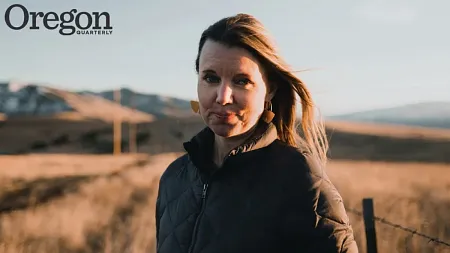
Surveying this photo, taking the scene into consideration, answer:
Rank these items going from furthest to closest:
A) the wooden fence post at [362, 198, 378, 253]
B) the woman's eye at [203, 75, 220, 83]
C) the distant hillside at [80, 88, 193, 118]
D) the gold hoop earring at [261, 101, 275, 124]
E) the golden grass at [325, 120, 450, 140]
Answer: the distant hillside at [80, 88, 193, 118] < the golden grass at [325, 120, 450, 140] < the wooden fence post at [362, 198, 378, 253] < the gold hoop earring at [261, 101, 275, 124] < the woman's eye at [203, 75, 220, 83]

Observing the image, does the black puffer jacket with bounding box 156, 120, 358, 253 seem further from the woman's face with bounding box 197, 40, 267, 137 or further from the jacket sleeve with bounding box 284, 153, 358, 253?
the woman's face with bounding box 197, 40, 267, 137

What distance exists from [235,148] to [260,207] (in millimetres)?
257

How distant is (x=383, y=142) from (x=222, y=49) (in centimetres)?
4754

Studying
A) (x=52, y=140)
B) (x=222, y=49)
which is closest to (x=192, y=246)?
(x=222, y=49)

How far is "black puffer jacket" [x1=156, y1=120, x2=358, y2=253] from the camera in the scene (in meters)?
1.80

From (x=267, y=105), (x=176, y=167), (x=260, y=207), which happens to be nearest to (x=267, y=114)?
(x=267, y=105)

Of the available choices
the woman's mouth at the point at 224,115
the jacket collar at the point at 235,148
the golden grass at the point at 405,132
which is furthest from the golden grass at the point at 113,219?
the golden grass at the point at 405,132

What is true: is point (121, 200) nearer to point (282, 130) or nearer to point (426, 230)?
point (426, 230)

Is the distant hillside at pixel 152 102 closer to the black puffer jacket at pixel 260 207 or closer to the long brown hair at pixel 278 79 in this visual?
the long brown hair at pixel 278 79

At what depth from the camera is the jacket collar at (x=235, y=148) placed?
6.59 feet

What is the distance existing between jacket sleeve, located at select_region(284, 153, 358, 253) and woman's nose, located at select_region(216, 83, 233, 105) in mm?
367

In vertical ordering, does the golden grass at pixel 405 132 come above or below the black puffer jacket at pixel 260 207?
below

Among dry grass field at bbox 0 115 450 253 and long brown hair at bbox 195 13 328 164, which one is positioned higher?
long brown hair at bbox 195 13 328 164

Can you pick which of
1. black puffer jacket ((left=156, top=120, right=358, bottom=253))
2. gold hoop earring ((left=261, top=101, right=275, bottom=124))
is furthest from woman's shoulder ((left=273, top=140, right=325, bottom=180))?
gold hoop earring ((left=261, top=101, right=275, bottom=124))
